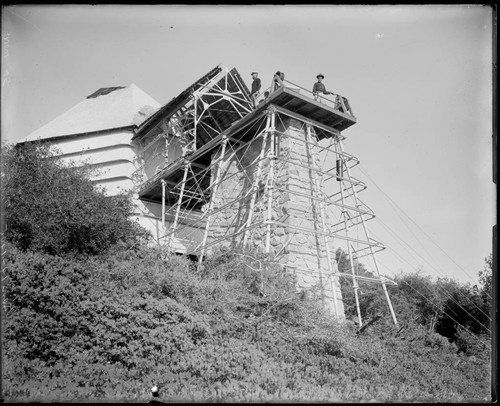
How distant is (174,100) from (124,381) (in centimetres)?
1279

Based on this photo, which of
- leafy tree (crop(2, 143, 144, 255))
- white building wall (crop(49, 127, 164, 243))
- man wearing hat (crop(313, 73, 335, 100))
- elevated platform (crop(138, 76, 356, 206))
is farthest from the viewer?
white building wall (crop(49, 127, 164, 243))

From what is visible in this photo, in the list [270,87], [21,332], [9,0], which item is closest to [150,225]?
[270,87]

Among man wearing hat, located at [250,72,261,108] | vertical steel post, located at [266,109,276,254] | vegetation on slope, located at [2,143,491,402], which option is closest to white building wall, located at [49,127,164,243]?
man wearing hat, located at [250,72,261,108]

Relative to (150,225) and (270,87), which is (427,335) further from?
(150,225)

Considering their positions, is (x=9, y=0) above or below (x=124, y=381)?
above

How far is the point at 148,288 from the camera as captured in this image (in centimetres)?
827

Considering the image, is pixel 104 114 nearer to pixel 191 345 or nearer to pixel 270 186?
pixel 270 186

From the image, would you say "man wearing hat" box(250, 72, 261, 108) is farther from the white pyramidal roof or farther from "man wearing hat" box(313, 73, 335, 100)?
the white pyramidal roof

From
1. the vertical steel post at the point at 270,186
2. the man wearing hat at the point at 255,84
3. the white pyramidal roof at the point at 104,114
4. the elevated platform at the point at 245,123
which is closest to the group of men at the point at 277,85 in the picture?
the man wearing hat at the point at 255,84

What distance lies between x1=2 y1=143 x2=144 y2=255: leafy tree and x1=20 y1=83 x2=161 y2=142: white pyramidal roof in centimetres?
757

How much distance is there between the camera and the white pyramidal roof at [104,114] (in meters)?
20.2

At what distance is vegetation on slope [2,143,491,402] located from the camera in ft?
19.9

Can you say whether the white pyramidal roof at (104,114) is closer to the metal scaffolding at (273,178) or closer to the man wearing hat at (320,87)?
the metal scaffolding at (273,178)

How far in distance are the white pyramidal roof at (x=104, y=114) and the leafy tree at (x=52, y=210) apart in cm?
757
